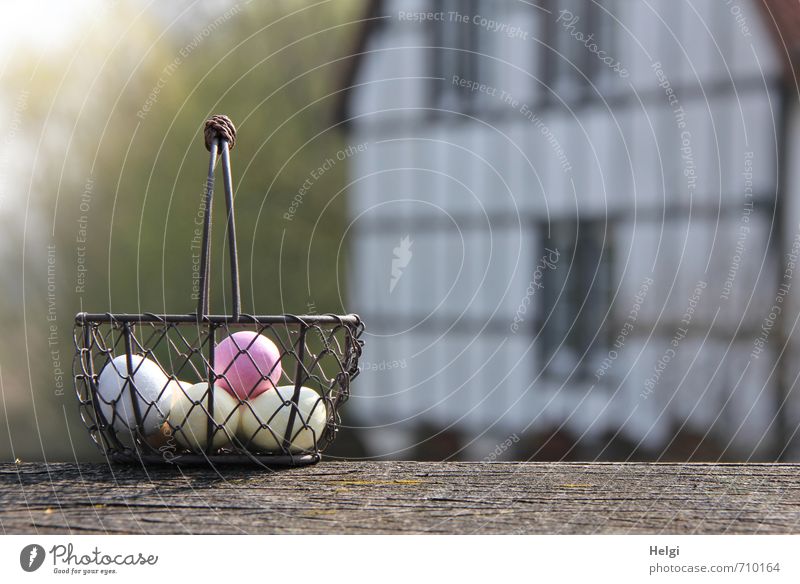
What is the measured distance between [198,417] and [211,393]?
36 mm

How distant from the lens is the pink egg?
91cm

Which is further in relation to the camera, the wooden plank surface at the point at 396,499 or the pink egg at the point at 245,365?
the pink egg at the point at 245,365

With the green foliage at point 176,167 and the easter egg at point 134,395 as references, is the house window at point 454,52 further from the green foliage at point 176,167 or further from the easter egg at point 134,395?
the easter egg at point 134,395

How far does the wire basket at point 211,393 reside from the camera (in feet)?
2.79

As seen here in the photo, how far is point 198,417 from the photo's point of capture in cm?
87

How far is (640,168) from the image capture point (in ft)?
9.02

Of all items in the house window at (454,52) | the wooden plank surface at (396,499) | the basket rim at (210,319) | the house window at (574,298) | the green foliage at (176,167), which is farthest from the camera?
the house window at (454,52)

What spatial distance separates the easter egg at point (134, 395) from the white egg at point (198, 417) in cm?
1

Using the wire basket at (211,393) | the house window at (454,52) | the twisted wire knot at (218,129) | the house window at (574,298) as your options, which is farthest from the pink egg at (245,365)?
the house window at (454,52)

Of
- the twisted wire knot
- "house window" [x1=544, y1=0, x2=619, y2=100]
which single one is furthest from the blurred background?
the twisted wire knot

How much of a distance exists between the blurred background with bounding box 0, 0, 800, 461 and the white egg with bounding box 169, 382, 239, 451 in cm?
137

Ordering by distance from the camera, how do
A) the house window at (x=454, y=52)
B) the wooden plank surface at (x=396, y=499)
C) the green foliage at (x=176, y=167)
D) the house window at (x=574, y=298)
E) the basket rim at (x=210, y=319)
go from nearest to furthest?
1. the wooden plank surface at (x=396, y=499)
2. the basket rim at (x=210, y=319)
3. the green foliage at (x=176, y=167)
4. the house window at (x=574, y=298)
5. the house window at (x=454, y=52)

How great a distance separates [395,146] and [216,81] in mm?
844

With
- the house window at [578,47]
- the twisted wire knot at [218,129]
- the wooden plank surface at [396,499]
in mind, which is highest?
the house window at [578,47]
